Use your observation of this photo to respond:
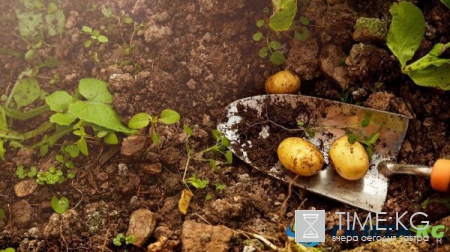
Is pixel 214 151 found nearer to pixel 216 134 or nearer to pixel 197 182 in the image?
pixel 216 134

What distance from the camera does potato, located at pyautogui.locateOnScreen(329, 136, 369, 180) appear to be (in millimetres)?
1812

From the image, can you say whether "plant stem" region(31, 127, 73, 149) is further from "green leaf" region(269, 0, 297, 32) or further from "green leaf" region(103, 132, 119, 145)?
"green leaf" region(269, 0, 297, 32)

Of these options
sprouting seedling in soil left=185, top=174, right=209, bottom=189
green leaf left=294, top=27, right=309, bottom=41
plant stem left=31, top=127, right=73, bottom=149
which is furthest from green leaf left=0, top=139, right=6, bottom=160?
green leaf left=294, top=27, right=309, bottom=41

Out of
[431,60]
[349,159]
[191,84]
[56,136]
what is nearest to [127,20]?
[191,84]

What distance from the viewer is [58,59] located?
2.26 meters

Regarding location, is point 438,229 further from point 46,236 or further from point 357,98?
point 46,236

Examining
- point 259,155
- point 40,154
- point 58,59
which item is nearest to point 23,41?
point 58,59

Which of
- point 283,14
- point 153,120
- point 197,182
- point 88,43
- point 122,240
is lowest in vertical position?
point 122,240

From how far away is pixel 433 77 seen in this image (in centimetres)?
180

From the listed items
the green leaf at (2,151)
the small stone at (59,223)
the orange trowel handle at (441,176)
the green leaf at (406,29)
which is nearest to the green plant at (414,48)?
the green leaf at (406,29)

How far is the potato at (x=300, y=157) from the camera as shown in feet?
6.06

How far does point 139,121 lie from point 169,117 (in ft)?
0.43

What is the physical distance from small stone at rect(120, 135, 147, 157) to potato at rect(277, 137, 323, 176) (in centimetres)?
60

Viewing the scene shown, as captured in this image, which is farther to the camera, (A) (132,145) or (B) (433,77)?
(A) (132,145)
